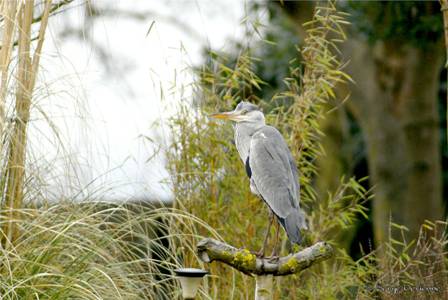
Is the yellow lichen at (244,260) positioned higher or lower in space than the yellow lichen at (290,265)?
higher

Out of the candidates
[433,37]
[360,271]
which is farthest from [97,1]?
[433,37]

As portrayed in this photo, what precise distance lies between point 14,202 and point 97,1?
99 cm

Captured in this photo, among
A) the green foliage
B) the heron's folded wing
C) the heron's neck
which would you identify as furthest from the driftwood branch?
the green foliage

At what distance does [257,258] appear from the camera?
291cm

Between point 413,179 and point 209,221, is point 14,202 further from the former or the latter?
point 413,179

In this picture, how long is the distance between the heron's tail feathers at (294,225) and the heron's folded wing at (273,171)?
0.02m

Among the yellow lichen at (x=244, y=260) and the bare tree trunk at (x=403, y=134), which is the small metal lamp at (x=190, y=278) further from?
the bare tree trunk at (x=403, y=134)

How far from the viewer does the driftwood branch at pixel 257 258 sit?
2811mm

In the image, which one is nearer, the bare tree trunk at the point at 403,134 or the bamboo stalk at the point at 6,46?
the bamboo stalk at the point at 6,46

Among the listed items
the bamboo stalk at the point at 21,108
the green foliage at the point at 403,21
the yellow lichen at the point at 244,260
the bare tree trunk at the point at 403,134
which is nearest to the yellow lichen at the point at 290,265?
the yellow lichen at the point at 244,260

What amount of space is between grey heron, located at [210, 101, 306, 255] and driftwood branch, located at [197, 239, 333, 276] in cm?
8

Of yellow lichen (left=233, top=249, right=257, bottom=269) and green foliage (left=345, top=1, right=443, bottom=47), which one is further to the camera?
green foliage (left=345, top=1, right=443, bottom=47)

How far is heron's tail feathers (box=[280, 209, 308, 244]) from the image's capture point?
112 inches

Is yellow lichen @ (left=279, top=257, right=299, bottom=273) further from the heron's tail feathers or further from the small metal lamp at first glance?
the small metal lamp
